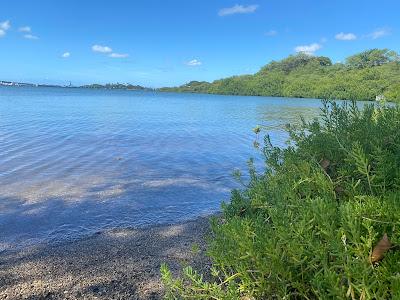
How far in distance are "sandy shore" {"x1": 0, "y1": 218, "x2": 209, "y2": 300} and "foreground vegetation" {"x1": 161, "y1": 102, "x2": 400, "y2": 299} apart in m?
1.59

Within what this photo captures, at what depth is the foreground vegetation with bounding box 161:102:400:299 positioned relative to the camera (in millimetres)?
1818

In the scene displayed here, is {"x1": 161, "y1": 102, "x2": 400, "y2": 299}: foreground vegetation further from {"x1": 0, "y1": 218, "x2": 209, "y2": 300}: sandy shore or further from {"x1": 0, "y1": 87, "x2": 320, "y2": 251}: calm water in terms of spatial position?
{"x1": 0, "y1": 87, "x2": 320, "y2": 251}: calm water

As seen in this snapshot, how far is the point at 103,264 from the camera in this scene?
583 cm

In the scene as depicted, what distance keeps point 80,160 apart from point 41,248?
29.9ft

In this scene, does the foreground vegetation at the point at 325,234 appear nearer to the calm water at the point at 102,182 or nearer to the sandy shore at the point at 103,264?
the sandy shore at the point at 103,264

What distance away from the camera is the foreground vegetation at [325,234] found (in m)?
1.82

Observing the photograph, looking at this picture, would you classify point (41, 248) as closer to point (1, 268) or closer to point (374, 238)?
point (1, 268)

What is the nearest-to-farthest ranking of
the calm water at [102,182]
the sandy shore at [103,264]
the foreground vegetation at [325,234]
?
the foreground vegetation at [325,234], the sandy shore at [103,264], the calm water at [102,182]

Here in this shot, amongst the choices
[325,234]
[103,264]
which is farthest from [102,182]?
[325,234]

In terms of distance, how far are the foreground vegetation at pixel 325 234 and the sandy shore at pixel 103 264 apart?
159 cm

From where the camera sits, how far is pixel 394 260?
5.88ft

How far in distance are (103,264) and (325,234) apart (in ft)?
15.2

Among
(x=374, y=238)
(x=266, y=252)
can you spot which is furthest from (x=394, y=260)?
(x=266, y=252)

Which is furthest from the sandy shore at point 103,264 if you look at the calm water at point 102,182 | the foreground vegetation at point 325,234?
the foreground vegetation at point 325,234
